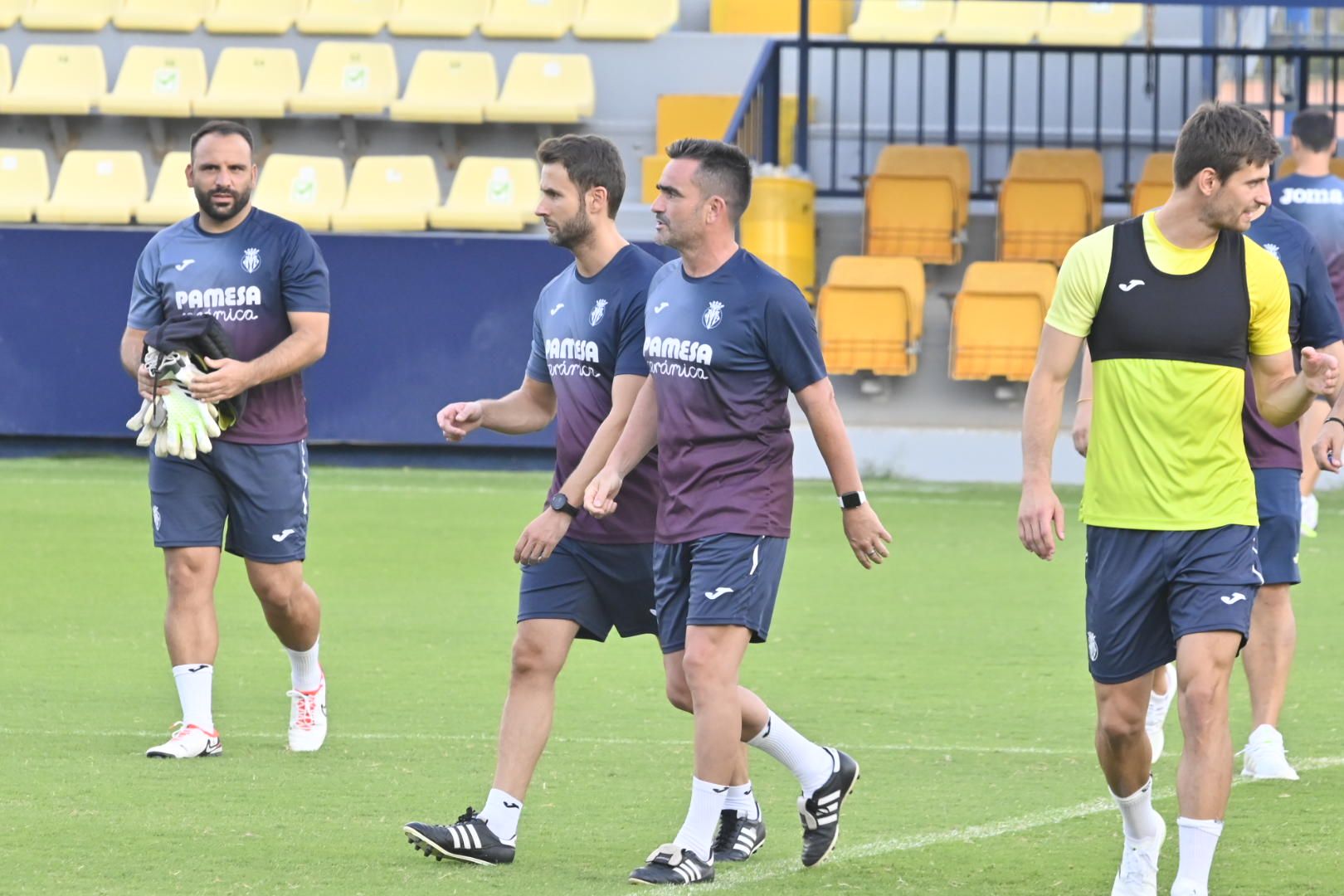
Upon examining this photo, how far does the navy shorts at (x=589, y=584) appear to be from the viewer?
17.9 feet

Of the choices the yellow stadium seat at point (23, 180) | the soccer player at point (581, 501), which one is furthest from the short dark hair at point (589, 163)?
the yellow stadium seat at point (23, 180)

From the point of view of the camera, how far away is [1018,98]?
1930cm

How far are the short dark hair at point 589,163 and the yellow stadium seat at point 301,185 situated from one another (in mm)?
12238

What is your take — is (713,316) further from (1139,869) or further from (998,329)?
(998,329)

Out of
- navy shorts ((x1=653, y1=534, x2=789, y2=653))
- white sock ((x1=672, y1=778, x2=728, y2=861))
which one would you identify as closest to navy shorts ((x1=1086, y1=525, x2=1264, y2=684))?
navy shorts ((x1=653, y1=534, x2=789, y2=653))

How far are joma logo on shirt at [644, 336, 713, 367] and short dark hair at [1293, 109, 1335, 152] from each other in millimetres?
4119

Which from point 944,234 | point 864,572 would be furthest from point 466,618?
point 944,234

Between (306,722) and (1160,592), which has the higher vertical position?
(1160,592)

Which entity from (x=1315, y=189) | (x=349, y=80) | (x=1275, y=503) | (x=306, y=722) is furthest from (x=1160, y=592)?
(x=349, y=80)

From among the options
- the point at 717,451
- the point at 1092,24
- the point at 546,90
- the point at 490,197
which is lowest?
the point at 717,451

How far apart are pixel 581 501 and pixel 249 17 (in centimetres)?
1567

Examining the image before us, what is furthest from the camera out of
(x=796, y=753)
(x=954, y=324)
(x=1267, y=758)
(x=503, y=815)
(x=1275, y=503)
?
(x=954, y=324)

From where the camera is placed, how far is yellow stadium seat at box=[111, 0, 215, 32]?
20.0 meters

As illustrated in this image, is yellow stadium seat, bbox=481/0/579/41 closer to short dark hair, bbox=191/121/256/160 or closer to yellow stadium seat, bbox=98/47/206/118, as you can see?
yellow stadium seat, bbox=98/47/206/118
